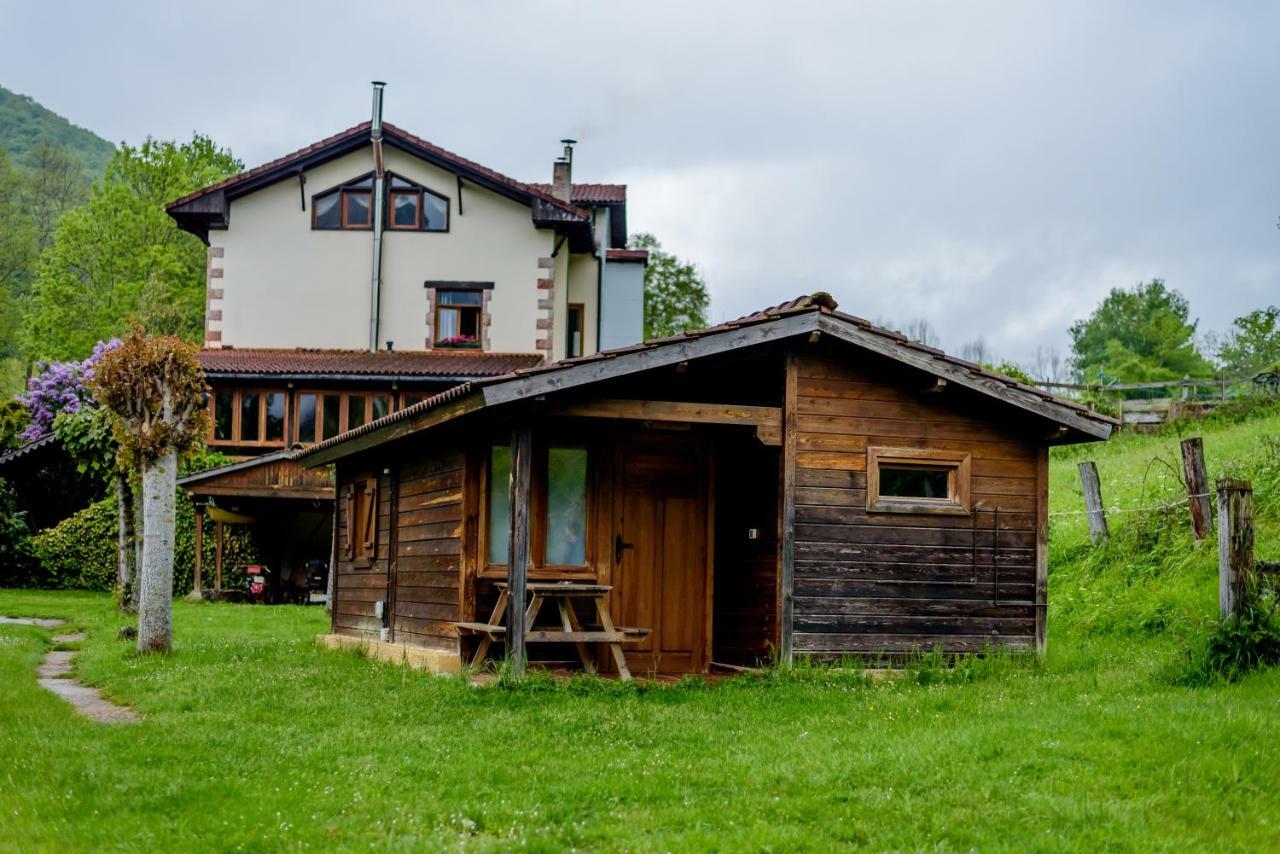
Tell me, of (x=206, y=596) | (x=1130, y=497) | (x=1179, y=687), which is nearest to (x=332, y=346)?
(x=206, y=596)

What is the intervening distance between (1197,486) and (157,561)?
39.3 feet

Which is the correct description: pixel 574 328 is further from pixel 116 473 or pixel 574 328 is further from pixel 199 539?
pixel 116 473

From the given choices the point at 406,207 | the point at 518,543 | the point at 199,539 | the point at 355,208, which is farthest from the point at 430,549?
the point at 355,208

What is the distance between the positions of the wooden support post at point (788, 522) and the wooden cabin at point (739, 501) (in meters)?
0.02

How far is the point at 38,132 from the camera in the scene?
8356 centimetres

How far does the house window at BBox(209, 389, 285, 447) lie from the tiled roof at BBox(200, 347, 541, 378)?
749 mm

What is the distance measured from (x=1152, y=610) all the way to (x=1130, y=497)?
6.08m

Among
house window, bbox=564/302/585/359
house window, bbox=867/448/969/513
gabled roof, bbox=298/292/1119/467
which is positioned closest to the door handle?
gabled roof, bbox=298/292/1119/467

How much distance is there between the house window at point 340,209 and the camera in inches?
1303

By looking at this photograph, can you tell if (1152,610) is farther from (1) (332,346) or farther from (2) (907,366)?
(1) (332,346)

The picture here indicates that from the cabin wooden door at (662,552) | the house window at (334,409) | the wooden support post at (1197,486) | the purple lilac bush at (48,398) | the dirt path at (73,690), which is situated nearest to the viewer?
the dirt path at (73,690)

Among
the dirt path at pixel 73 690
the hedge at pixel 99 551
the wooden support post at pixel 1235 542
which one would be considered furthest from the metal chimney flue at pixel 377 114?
the wooden support post at pixel 1235 542

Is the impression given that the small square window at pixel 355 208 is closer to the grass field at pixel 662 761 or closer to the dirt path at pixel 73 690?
the dirt path at pixel 73 690

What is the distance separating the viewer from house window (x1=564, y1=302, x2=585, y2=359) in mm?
36750
